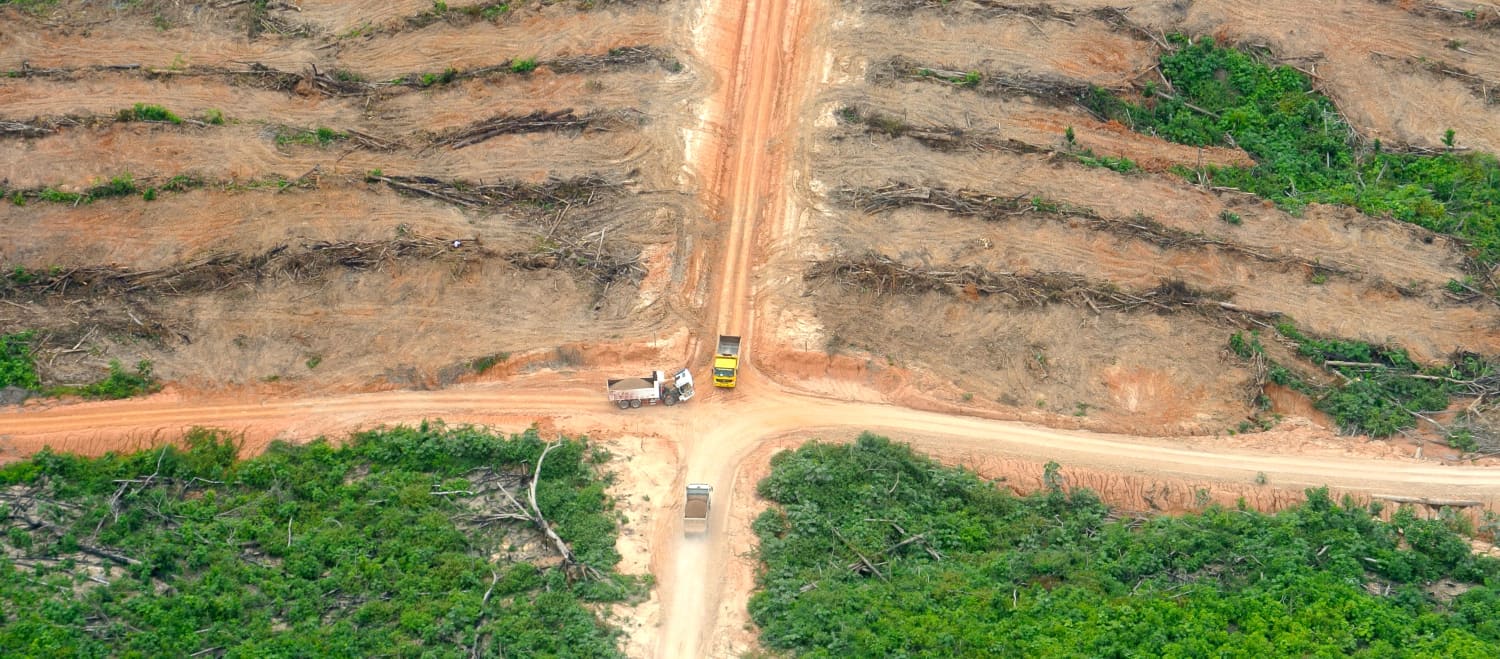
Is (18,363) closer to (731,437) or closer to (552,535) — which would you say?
(552,535)

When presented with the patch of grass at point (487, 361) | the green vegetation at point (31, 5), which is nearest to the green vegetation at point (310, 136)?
the patch of grass at point (487, 361)

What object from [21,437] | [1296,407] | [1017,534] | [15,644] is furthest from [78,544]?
[1296,407]

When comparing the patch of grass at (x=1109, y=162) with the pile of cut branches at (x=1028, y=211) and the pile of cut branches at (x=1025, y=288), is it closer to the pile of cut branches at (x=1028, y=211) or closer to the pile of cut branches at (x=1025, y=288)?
the pile of cut branches at (x=1028, y=211)

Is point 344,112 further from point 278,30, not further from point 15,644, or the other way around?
point 15,644

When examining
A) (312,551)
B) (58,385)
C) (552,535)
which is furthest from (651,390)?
(58,385)

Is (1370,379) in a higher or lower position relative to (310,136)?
lower
